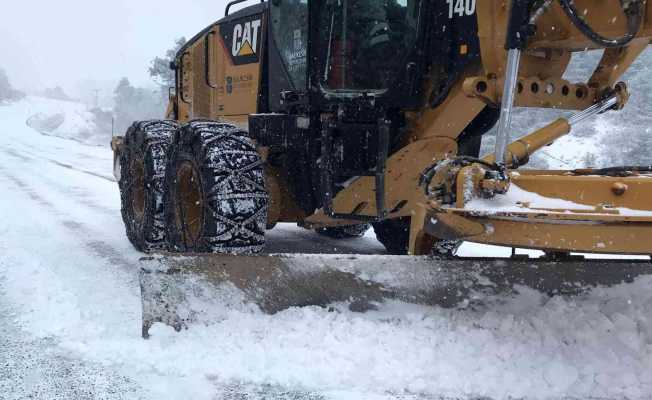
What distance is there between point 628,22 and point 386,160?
169 centimetres

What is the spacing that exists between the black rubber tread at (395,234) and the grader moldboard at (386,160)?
0.8 inches

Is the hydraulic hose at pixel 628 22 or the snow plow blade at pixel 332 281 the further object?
the snow plow blade at pixel 332 281

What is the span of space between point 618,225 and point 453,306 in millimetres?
911

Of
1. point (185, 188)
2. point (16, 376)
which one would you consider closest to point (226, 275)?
point (16, 376)

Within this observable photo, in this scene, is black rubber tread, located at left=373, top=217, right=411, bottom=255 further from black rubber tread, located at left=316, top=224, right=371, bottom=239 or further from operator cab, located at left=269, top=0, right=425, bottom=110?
operator cab, located at left=269, top=0, right=425, bottom=110

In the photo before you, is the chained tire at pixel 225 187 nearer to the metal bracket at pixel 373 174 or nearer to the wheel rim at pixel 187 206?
the wheel rim at pixel 187 206

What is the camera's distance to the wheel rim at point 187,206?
4789 mm

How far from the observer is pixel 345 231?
720cm

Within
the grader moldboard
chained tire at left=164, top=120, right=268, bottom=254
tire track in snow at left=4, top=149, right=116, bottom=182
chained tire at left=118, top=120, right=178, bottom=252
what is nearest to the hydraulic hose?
the grader moldboard

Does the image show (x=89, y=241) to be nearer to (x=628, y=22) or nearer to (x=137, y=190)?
(x=137, y=190)

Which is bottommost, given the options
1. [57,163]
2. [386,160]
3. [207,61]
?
[57,163]

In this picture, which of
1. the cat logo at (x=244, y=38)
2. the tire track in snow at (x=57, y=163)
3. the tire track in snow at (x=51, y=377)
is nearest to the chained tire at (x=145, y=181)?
the cat logo at (x=244, y=38)

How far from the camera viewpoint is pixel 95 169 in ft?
51.5

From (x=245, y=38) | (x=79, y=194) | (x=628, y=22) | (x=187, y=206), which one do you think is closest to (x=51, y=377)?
(x=187, y=206)
